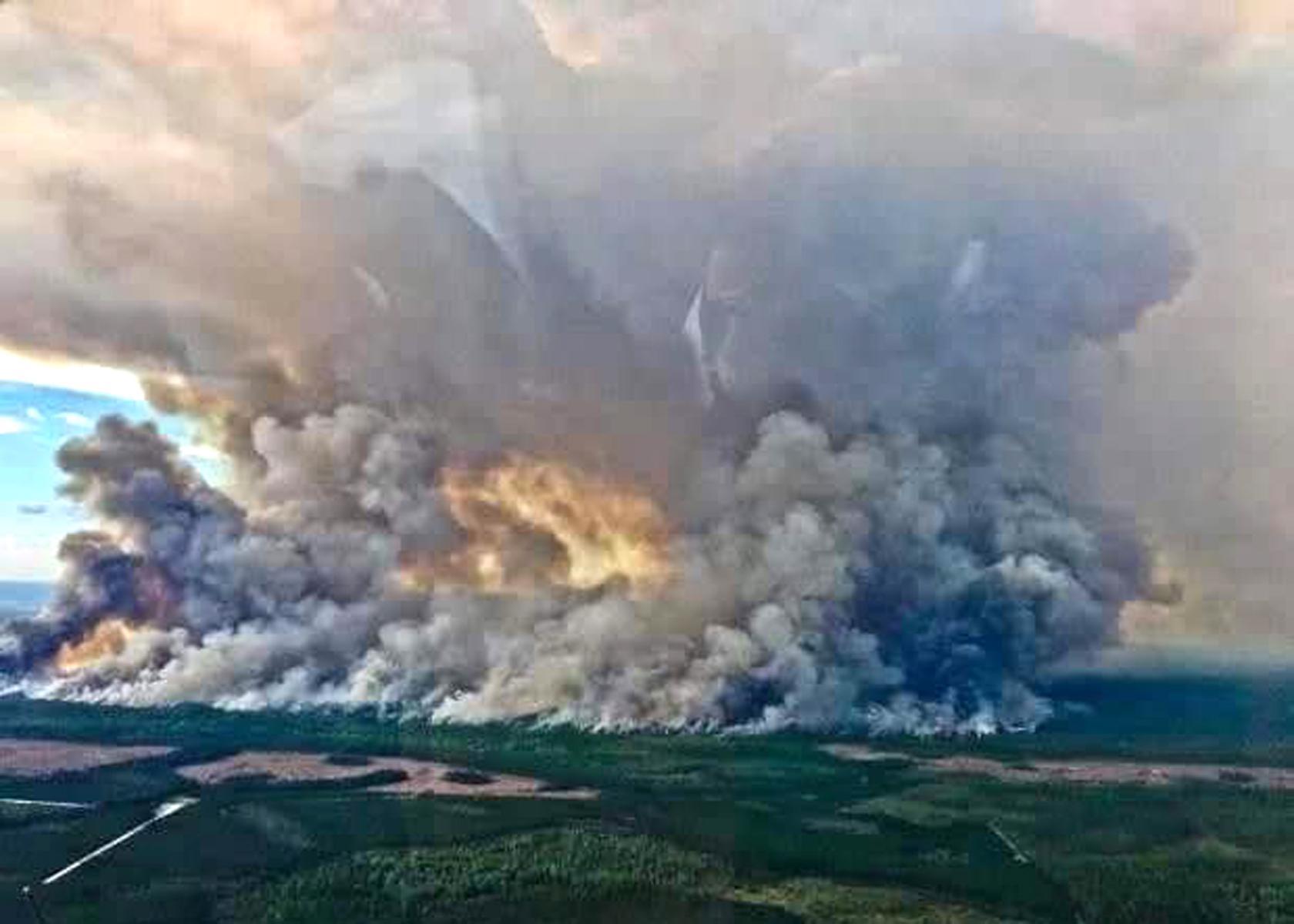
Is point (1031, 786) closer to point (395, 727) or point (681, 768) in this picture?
point (681, 768)

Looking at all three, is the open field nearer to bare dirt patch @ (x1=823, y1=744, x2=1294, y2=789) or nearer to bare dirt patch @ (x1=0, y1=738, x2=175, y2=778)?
bare dirt patch @ (x1=823, y1=744, x2=1294, y2=789)

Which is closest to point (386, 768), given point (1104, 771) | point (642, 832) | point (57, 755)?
point (57, 755)

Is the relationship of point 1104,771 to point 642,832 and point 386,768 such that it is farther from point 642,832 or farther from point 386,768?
point 386,768

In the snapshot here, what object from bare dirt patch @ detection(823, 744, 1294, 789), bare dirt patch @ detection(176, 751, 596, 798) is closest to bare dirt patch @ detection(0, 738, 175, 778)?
bare dirt patch @ detection(176, 751, 596, 798)

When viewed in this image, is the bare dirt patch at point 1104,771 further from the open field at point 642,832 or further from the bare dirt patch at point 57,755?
the bare dirt patch at point 57,755

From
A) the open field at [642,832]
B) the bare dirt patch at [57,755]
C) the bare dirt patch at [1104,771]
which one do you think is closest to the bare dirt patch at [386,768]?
the open field at [642,832]

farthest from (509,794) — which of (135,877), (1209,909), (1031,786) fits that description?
(1209,909)

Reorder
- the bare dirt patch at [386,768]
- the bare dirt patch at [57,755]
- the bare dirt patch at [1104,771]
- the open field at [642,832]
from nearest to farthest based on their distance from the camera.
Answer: the open field at [642,832] → the bare dirt patch at [386,768] → the bare dirt patch at [57,755] → the bare dirt patch at [1104,771]
